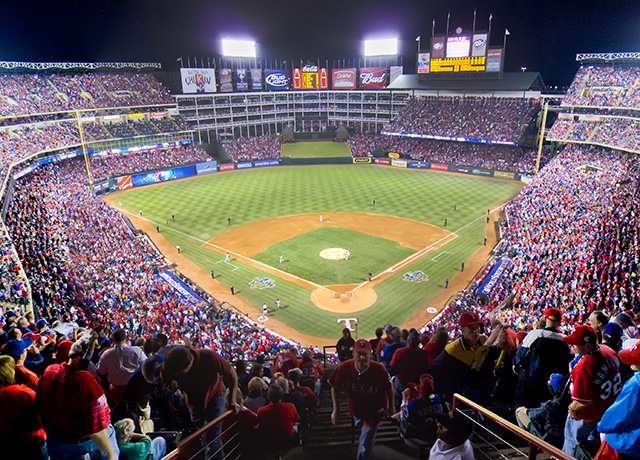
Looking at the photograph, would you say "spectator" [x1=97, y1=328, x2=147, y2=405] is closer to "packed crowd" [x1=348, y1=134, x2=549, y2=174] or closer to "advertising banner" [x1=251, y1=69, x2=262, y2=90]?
"packed crowd" [x1=348, y1=134, x2=549, y2=174]

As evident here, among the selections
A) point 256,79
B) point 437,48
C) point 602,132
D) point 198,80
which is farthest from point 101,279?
point 256,79

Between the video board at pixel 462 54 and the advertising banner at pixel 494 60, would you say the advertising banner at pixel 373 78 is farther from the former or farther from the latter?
the advertising banner at pixel 494 60

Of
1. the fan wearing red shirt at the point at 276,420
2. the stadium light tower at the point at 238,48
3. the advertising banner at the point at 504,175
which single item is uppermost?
the stadium light tower at the point at 238,48

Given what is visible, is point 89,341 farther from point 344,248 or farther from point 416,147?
point 416,147

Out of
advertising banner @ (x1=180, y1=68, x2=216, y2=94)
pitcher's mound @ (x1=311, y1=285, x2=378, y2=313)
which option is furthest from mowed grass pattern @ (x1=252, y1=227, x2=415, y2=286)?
advertising banner @ (x1=180, y1=68, x2=216, y2=94)

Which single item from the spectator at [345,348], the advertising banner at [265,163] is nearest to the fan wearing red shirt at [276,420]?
the spectator at [345,348]

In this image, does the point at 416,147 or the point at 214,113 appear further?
the point at 214,113

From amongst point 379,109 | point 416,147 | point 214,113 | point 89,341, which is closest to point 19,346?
point 89,341
